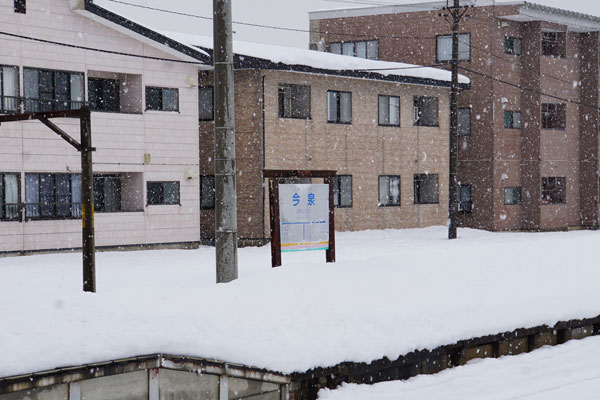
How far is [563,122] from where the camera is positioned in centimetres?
3906

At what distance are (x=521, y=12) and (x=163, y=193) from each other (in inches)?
803

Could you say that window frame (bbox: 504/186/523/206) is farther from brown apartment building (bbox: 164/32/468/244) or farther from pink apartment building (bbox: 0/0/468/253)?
pink apartment building (bbox: 0/0/468/253)

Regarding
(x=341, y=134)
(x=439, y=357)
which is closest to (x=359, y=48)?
(x=341, y=134)

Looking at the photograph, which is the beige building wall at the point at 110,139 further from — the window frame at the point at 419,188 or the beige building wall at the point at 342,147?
the window frame at the point at 419,188

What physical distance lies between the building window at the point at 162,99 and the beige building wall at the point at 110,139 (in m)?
0.18

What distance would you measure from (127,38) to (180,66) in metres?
2.12

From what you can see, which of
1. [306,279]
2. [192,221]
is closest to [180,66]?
[192,221]

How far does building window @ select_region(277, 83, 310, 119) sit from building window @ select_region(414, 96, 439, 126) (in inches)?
274

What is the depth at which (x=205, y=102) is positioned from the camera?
28375mm

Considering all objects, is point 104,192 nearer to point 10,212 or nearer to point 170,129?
point 170,129

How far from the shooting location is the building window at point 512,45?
3694 centimetres

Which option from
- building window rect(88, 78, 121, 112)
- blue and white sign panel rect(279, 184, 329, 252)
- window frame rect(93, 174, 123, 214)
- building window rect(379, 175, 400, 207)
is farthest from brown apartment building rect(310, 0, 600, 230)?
blue and white sign panel rect(279, 184, 329, 252)

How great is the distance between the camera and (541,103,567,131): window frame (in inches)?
1533

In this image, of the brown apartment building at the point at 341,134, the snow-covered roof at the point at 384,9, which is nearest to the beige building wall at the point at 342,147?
the brown apartment building at the point at 341,134
